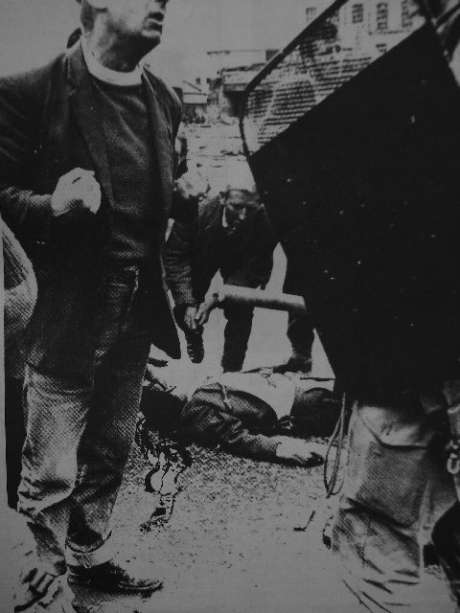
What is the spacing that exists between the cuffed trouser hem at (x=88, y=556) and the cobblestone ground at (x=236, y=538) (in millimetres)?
51

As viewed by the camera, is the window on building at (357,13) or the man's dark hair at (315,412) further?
the man's dark hair at (315,412)

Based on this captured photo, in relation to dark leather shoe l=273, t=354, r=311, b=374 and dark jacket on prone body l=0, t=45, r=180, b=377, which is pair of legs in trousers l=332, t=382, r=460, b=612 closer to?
dark leather shoe l=273, t=354, r=311, b=374

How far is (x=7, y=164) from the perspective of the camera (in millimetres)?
1938

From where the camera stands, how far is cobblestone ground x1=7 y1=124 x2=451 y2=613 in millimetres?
2121

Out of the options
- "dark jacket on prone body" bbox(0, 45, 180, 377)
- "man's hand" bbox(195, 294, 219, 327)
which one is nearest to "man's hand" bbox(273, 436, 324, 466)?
"man's hand" bbox(195, 294, 219, 327)

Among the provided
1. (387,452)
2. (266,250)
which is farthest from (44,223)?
(387,452)

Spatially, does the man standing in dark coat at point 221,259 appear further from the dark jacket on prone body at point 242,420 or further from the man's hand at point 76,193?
Answer: the man's hand at point 76,193

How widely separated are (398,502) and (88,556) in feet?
3.71

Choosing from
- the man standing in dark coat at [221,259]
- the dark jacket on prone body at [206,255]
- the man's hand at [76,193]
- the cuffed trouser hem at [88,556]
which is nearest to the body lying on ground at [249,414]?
the man standing in dark coat at [221,259]

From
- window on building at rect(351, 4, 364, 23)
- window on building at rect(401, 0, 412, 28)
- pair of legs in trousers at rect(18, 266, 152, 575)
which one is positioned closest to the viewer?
window on building at rect(401, 0, 412, 28)

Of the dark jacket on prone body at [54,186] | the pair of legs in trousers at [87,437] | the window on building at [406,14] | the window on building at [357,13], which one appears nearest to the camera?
the window on building at [406,14]

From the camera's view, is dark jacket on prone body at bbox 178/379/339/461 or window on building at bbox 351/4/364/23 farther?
dark jacket on prone body at bbox 178/379/339/461

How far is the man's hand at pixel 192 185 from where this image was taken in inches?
82.8

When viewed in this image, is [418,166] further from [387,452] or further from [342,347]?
[387,452]
